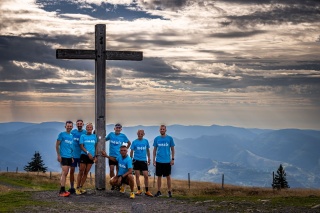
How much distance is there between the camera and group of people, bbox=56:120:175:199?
16.8 m

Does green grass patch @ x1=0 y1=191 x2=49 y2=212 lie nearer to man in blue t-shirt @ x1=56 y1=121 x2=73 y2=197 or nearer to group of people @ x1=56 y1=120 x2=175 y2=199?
group of people @ x1=56 y1=120 x2=175 y2=199

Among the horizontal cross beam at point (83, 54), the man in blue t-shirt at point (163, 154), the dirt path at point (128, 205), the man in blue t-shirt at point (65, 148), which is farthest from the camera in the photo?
the horizontal cross beam at point (83, 54)

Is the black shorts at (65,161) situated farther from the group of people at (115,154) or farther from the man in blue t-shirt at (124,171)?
the man in blue t-shirt at (124,171)

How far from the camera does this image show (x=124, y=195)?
58.9 feet

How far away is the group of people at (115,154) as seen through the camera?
1675cm

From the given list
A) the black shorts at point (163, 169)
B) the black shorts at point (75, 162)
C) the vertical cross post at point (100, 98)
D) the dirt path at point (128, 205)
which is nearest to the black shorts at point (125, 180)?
the dirt path at point (128, 205)

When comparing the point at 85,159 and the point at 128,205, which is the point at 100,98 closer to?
the point at 85,159

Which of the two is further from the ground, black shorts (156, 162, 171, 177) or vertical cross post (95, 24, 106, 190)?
vertical cross post (95, 24, 106, 190)

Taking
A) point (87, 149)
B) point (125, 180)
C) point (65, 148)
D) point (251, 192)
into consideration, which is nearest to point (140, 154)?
point (125, 180)

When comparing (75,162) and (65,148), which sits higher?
(65,148)

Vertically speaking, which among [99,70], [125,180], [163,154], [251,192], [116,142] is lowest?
[251,192]

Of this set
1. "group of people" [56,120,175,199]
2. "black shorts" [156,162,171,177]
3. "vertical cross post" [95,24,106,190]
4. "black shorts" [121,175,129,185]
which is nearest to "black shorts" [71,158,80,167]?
"group of people" [56,120,175,199]

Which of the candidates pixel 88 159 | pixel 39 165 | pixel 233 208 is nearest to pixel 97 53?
pixel 88 159

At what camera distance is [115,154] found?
1789 centimetres
